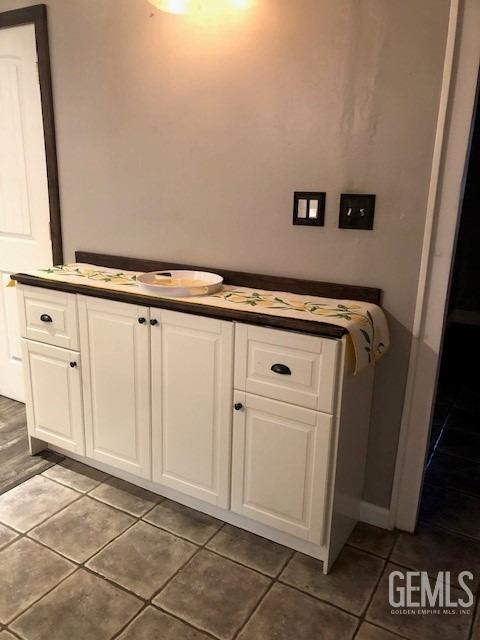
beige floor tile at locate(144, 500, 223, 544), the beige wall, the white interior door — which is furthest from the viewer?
Answer: the white interior door

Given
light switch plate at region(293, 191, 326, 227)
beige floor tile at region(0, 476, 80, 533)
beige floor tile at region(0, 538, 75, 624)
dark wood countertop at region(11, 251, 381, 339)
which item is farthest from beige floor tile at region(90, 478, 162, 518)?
light switch plate at region(293, 191, 326, 227)

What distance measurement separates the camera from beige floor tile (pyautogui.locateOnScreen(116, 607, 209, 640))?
153cm

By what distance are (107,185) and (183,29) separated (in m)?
0.74

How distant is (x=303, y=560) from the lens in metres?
1.85

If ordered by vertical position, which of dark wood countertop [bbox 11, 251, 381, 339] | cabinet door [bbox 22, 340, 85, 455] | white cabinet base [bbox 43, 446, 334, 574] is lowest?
white cabinet base [bbox 43, 446, 334, 574]

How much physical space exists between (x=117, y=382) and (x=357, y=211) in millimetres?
1138

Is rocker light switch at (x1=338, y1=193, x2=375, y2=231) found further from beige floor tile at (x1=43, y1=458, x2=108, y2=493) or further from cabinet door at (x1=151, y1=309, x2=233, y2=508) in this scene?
beige floor tile at (x1=43, y1=458, x2=108, y2=493)

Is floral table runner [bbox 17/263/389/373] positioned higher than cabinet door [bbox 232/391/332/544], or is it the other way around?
floral table runner [bbox 17/263/389/373]

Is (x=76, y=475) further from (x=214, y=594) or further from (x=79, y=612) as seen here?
(x=214, y=594)

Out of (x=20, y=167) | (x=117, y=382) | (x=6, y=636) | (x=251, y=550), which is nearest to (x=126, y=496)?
(x=117, y=382)

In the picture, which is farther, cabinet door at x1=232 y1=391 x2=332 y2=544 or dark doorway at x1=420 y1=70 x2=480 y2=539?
dark doorway at x1=420 y1=70 x2=480 y2=539

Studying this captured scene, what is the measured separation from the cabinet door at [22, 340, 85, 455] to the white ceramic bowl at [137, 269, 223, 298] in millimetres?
460

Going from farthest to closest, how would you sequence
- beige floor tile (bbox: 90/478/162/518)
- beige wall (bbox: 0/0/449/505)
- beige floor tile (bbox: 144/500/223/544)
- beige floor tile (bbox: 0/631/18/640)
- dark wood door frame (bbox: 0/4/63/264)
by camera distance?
dark wood door frame (bbox: 0/4/63/264) < beige floor tile (bbox: 90/478/162/518) < beige floor tile (bbox: 144/500/223/544) < beige wall (bbox: 0/0/449/505) < beige floor tile (bbox: 0/631/18/640)

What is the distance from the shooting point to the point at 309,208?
1.93 metres
